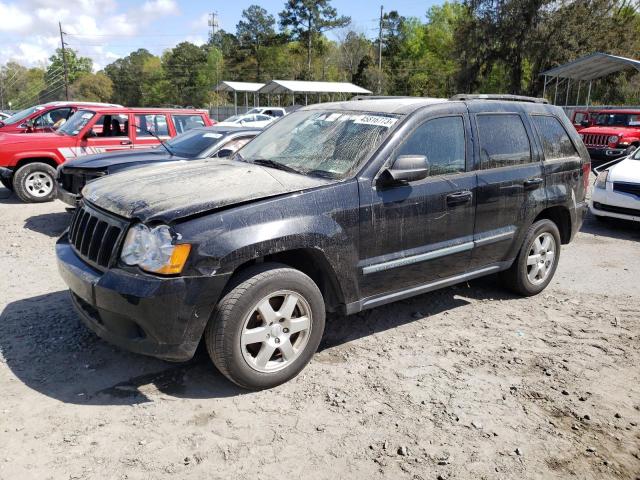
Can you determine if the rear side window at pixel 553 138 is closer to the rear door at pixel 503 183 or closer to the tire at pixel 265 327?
the rear door at pixel 503 183

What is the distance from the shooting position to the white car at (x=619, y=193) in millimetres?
8117

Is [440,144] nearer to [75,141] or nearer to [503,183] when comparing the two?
[503,183]

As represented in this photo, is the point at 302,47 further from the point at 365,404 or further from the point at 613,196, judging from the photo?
the point at 365,404

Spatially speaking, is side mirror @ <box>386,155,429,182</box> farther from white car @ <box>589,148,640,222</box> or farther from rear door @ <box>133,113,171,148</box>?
rear door @ <box>133,113,171,148</box>

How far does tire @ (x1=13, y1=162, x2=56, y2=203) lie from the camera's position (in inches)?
378

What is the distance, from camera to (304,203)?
137 inches

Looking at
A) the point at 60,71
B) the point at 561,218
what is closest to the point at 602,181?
the point at 561,218

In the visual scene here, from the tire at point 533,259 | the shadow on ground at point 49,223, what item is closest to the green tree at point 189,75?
the shadow on ground at point 49,223

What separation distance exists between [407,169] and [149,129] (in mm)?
7510

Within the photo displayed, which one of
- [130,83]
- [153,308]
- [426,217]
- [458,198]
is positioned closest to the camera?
[153,308]

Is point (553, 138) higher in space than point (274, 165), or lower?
higher

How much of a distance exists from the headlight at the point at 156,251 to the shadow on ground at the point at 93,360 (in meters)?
0.91

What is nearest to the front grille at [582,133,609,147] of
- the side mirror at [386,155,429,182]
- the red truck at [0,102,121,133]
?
the red truck at [0,102,121,133]

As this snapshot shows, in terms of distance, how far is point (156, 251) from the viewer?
10.1ft
